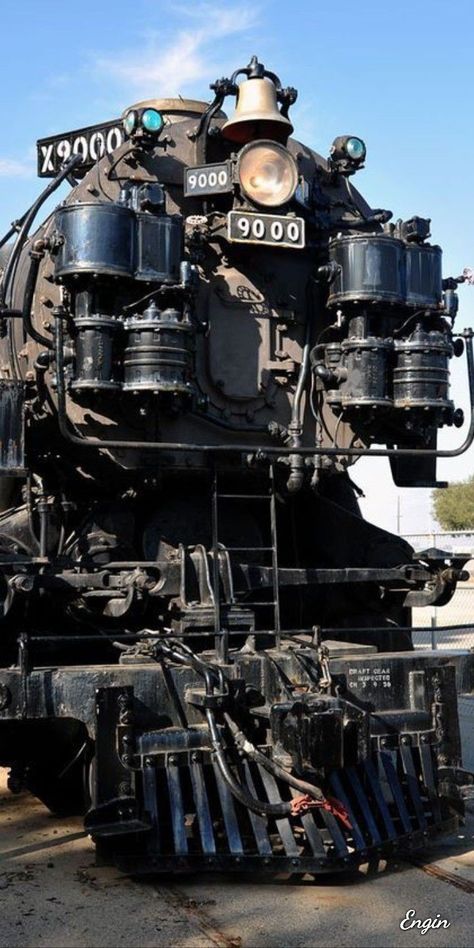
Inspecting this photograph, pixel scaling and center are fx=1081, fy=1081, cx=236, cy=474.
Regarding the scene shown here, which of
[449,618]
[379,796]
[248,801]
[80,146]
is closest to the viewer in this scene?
[248,801]

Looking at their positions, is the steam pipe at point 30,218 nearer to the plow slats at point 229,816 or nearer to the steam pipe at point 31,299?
the steam pipe at point 31,299

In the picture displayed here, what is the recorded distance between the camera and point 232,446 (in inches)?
229

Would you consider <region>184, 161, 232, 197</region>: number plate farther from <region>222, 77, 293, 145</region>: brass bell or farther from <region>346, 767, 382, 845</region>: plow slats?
<region>346, 767, 382, 845</region>: plow slats

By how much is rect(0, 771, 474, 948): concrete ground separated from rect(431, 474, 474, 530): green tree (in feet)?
155

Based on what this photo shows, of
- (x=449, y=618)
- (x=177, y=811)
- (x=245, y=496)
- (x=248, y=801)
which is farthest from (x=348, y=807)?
(x=449, y=618)

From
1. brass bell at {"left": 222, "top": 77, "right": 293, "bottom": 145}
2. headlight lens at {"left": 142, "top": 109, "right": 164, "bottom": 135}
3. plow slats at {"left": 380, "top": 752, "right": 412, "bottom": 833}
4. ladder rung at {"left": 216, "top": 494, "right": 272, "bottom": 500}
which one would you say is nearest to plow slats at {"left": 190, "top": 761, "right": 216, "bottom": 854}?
plow slats at {"left": 380, "top": 752, "right": 412, "bottom": 833}

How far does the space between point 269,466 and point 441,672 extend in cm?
146

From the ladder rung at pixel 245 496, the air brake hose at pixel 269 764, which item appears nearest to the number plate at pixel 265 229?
the ladder rung at pixel 245 496

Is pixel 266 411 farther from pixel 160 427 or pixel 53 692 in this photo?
pixel 53 692

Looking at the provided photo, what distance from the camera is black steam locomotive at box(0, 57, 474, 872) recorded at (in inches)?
197

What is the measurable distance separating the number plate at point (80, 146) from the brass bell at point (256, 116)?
0.78 meters

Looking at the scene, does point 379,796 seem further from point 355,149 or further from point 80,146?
point 80,146

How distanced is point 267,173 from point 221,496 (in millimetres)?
1839

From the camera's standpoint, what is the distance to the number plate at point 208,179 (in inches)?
237
